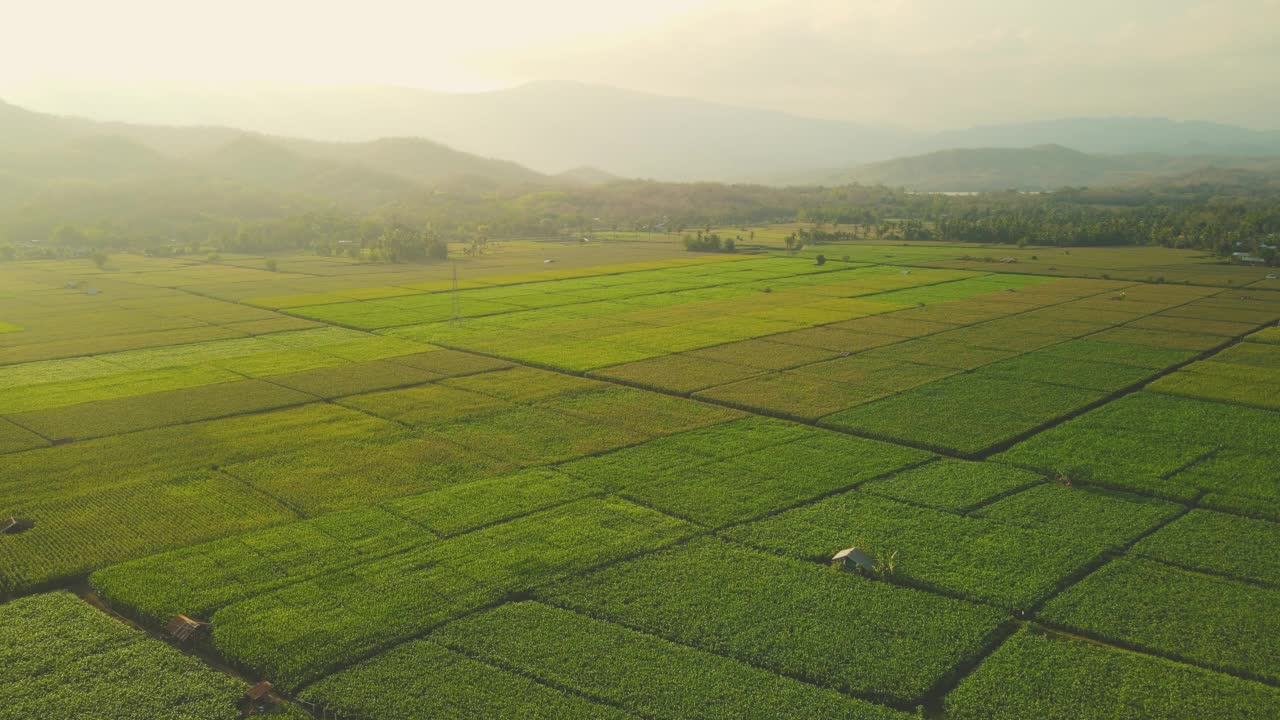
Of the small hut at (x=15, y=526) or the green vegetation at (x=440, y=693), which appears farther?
the small hut at (x=15, y=526)

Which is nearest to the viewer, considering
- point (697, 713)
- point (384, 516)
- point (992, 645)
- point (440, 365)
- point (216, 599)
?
point (697, 713)

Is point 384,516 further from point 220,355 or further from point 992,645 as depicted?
point 220,355

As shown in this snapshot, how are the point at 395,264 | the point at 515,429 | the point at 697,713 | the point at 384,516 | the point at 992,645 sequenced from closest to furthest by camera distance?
the point at 697,713 → the point at 992,645 → the point at 384,516 → the point at 515,429 → the point at 395,264

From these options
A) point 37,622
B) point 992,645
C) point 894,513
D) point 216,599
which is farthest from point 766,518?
point 37,622

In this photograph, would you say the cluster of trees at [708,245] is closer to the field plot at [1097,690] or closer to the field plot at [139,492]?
the field plot at [139,492]

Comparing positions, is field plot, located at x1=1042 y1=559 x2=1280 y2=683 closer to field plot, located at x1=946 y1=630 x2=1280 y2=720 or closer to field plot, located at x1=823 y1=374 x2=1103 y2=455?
field plot, located at x1=946 y1=630 x2=1280 y2=720

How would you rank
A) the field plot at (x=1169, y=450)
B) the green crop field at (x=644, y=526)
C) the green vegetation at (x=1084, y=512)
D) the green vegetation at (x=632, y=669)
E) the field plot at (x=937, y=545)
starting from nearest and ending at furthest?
the green vegetation at (x=632, y=669)
the green crop field at (x=644, y=526)
the field plot at (x=937, y=545)
the green vegetation at (x=1084, y=512)
the field plot at (x=1169, y=450)

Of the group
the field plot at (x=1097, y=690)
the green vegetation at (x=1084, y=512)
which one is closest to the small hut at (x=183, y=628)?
the field plot at (x=1097, y=690)
